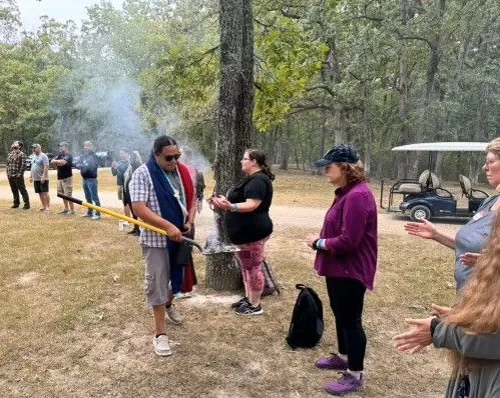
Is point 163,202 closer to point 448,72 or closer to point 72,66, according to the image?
point 448,72

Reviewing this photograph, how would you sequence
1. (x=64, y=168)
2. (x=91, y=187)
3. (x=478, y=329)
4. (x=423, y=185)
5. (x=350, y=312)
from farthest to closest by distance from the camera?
(x=423, y=185) < (x=64, y=168) < (x=91, y=187) < (x=350, y=312) < (x=478, y=329)

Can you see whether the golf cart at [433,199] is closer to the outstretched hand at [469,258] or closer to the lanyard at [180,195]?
the lanyard at [180,195]

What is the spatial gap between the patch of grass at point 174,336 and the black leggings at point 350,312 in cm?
33

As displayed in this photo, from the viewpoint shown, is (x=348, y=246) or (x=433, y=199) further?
(x=433, y=199)

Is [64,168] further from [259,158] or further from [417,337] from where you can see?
[417,337]

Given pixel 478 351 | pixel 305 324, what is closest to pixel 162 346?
pixel 305 324

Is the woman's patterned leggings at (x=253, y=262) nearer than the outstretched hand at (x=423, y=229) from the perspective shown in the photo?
No

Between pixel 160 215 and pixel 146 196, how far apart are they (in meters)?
0.20

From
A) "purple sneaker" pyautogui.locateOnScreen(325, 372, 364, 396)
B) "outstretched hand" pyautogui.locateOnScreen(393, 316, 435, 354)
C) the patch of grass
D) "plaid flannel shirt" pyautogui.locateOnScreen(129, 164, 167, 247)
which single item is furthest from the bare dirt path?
"outstretched hand" pyautogui.locateOnScreen(393, 316, 435, 354)

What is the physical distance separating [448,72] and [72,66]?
28981mm

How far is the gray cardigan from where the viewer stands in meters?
1.55

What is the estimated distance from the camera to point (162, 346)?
147 inches

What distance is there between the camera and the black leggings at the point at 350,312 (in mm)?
3068

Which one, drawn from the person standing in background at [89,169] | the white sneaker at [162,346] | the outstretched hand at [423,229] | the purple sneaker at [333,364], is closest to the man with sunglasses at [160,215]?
the white sneaker at [162,346]
